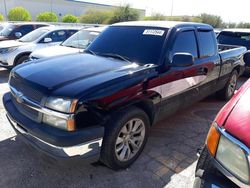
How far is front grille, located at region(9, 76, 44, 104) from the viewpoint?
101 inches

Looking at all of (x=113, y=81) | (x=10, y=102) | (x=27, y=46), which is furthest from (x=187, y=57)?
(x=27, y=46)

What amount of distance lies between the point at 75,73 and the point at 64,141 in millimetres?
887

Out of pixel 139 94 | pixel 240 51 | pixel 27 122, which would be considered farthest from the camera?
pixel 240 51

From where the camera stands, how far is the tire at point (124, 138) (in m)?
2.63

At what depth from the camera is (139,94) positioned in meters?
2.88

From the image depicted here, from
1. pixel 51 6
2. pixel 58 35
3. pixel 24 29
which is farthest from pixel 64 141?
pixel 51 6

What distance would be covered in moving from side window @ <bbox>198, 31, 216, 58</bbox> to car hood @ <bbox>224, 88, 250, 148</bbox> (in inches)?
93.3

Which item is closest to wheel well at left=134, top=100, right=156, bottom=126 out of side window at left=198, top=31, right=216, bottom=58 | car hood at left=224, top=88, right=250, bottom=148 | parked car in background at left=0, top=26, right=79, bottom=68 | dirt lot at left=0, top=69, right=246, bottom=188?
dirt lot at left=0, top=69, right=246, bottom=188

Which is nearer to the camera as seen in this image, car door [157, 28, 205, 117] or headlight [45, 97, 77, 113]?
headlight [45, 97, 77, 113]

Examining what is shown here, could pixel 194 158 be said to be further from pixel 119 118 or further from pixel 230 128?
pixel 230 128

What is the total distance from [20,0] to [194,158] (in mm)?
73778

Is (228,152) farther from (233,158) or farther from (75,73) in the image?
(75,73)

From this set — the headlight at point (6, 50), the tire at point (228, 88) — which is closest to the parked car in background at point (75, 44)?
the headlight at point (6, 50)

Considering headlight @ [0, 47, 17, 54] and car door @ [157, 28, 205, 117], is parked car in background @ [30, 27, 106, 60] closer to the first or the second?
headlight @ [0, 47, 17, 54]
